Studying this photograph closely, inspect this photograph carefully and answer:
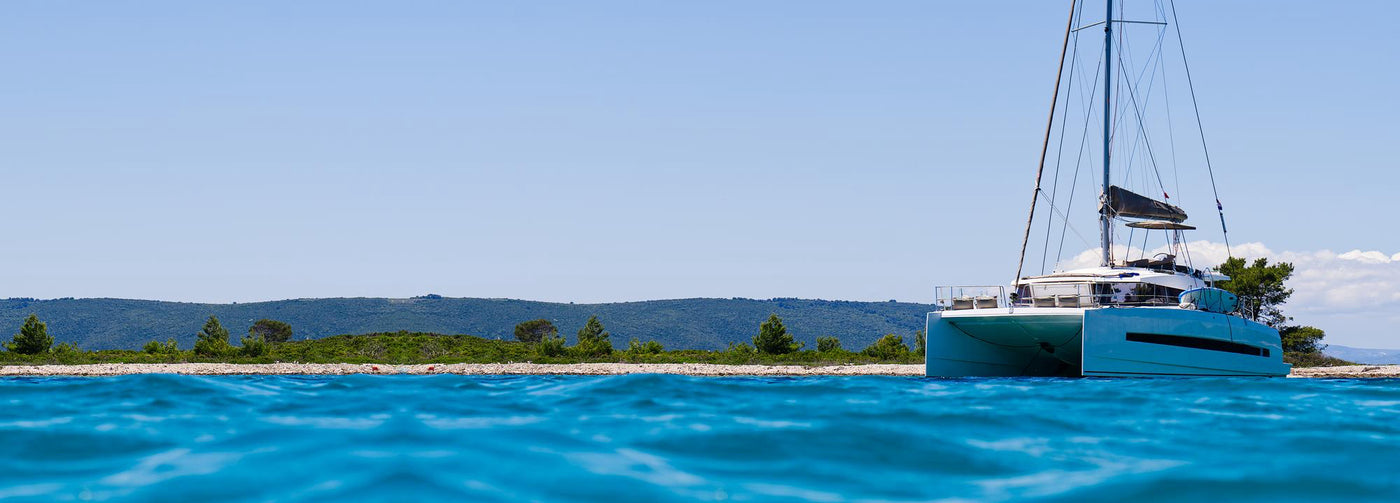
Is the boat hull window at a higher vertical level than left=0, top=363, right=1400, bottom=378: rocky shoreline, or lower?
higher

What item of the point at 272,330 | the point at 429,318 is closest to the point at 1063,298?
the point at 272,330

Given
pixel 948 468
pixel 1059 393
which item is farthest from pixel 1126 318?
pixel 948 468

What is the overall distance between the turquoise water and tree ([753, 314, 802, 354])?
3130 centimetres

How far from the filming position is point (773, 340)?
4044 cm

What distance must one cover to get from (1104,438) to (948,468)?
5.36ft

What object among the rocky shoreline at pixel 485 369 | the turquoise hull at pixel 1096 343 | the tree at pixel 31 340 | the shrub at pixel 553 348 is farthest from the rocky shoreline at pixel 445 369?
the turquoise hull at pixel 1096 343

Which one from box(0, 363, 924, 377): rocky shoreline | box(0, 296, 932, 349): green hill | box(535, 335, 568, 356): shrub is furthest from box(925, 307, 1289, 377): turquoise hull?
box(0, 296, 932, 349): green hill

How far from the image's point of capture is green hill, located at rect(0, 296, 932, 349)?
347ft

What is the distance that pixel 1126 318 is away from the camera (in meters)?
20.4

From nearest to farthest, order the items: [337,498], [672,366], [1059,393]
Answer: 1. [337,498]
2. [1059,393]
3. [672,366]

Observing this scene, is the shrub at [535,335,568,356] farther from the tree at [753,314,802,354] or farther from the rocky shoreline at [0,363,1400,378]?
the tree at [753,314,802,354]

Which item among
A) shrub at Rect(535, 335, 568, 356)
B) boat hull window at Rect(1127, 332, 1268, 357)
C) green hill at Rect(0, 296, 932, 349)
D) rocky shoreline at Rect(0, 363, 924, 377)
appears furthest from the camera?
green hill at Rect(0, 296, 932, 349)

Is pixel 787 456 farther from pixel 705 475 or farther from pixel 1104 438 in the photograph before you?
pixel 1104 438

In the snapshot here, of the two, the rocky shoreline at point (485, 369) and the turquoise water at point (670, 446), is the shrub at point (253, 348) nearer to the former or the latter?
the rocky shoreline at point (485, 369)
